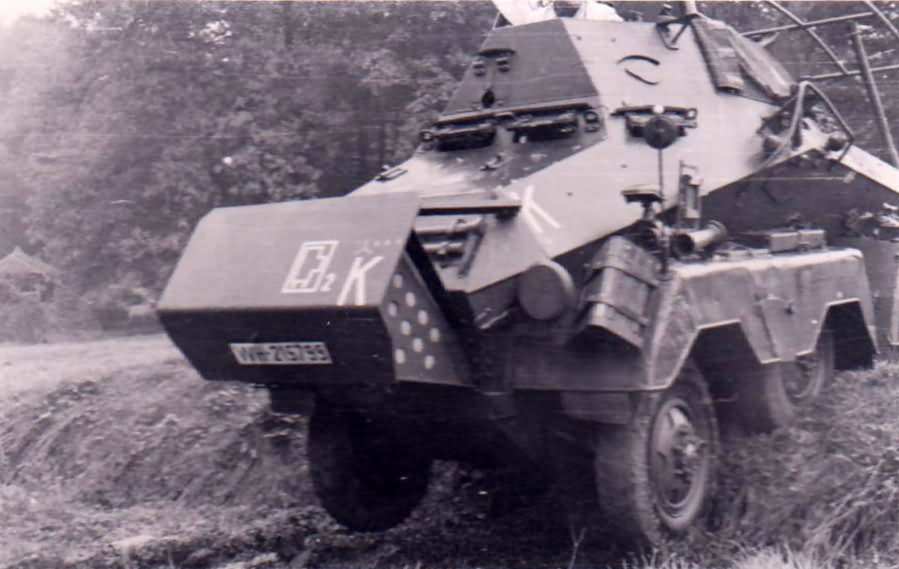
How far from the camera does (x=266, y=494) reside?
7.76m

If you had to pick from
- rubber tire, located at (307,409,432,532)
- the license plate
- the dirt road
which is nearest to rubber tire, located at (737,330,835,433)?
the dirt road

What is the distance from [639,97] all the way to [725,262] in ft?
3.71

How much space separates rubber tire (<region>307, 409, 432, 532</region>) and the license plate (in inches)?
36.5

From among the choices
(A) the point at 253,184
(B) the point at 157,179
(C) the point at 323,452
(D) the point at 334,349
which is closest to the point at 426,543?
(C) the point at 323,452

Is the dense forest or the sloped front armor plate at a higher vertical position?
the sloped front armor plate

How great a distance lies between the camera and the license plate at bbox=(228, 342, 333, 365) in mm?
5027

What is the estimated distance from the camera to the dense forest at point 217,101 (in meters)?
13.9

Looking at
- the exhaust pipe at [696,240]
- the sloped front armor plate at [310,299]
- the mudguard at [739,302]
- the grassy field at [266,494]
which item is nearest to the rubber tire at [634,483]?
the grassy field at [266,494]

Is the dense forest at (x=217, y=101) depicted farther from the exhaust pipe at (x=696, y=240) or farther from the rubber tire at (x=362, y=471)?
the exhaust pipe at (x=696, y=240)

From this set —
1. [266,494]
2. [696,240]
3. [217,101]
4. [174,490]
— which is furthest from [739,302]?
[217,101]

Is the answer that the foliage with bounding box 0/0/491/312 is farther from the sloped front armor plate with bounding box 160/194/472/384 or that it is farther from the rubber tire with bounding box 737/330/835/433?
the sloped front armor plate with bounding box 160/194/472/384

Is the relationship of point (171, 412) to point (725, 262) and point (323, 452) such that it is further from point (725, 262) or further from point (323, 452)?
point (725, 262)

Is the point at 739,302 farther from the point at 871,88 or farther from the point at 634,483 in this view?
the point at 871,88

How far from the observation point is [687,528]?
5.79 m
